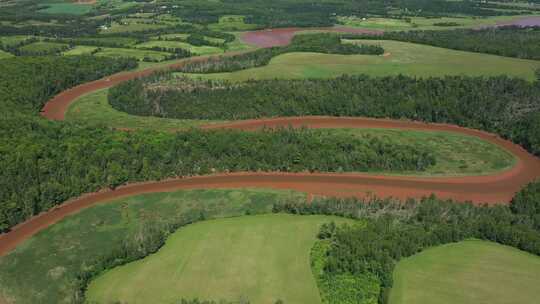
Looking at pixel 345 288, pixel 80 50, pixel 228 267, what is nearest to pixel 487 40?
pixel 80 50

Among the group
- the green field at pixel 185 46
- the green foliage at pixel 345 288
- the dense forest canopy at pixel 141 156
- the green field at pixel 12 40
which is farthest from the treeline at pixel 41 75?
the green foliage at pixel 345 288

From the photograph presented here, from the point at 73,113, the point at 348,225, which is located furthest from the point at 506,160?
the point at 73,113

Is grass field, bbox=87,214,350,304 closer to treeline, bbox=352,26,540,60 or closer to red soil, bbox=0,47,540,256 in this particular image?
red soil, bbox=0,47,540,256

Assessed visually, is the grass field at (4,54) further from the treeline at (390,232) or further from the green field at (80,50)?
the treeline at (390,232)

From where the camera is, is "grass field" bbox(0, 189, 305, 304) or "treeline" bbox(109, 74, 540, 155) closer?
"grass field" bbox(0, 189, 305, 304)

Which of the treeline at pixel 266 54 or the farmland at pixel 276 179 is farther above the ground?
the treeline at pixel 266 54

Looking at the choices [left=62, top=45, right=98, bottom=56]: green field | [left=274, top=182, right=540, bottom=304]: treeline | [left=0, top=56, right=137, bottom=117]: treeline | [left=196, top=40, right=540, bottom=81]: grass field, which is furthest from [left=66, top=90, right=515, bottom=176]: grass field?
[left=62, top=45, right=98, bottom=56]: green field

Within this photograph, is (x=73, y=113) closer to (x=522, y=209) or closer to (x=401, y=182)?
(x=401, y=182)
